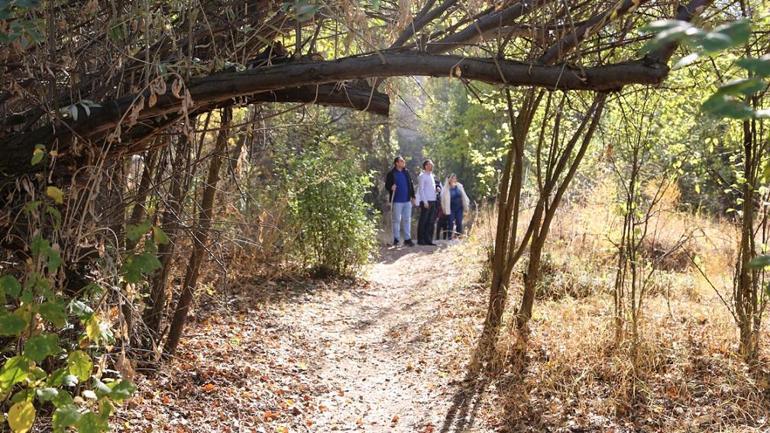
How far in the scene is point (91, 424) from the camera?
262 centimetres

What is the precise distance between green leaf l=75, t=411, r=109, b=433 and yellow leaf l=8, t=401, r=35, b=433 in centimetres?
21

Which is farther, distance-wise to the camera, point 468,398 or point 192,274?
point 192,274

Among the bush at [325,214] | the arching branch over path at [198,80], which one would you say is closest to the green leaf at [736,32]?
the arching branch over path at [198,80]

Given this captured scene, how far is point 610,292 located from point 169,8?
5157 mm

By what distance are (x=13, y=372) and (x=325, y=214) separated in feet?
25.0

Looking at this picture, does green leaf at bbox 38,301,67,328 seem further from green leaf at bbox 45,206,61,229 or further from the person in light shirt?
the person in light shirt

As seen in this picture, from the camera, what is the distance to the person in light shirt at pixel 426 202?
14781 mm

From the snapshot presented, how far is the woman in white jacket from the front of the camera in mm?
→ 15578

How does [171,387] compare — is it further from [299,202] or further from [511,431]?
[299,202]

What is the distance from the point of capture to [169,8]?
3.54 meters

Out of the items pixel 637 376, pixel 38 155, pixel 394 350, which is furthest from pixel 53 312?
pixel 394 350

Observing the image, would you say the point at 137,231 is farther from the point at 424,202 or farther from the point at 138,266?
the point at 424,202

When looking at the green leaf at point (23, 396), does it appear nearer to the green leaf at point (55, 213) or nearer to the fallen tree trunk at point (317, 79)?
the green leaf at point (55, 213)

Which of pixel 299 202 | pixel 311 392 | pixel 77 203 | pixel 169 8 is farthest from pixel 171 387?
pixel 299 202
